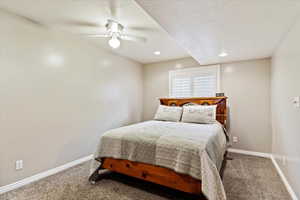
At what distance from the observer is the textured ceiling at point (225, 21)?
4.89 feet

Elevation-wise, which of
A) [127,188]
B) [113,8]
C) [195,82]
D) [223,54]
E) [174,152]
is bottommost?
[127,188]

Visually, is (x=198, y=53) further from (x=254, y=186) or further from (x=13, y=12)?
(x=13, y=12)

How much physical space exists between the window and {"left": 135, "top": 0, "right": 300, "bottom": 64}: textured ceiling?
44.4 inches

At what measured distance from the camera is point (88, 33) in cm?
262

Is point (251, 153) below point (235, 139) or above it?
below

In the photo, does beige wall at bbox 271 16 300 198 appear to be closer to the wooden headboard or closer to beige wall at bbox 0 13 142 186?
the wooden headboard

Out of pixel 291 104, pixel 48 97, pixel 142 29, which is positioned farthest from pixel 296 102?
pixel 48 97

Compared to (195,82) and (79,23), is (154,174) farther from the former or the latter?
(195,82)

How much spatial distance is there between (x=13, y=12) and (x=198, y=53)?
9.72 ft

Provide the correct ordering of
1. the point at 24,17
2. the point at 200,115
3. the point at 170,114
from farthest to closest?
1. the point at 170,114
2. the point at 200,115
3. the point at 24,17

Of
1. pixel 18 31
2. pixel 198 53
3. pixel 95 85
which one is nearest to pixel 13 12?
pixel 18 31

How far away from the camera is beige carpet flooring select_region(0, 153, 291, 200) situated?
1.87 meters

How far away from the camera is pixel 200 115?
10.0 ft

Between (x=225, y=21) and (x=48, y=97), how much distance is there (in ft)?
9.05
